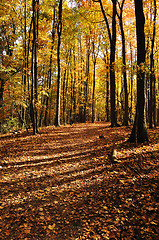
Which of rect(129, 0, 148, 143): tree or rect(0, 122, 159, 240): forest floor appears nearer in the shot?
rect(0, 122, 159, 240): forest floor

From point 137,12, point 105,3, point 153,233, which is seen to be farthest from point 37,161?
point 105,3

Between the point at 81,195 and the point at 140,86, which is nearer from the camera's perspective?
the point at 81,195

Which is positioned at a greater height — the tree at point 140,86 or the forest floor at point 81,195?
the tree at point 140,86

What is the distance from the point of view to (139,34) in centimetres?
744

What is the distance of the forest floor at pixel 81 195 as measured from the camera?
3410 mm

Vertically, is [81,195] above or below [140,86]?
below

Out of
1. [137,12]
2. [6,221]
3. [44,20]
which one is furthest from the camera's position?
[44,20]

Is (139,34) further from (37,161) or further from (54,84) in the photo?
A: (54,84)

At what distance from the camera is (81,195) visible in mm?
4688

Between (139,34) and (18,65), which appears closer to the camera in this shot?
(139,34)

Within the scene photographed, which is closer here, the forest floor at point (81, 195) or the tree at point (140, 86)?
the forest floor at point (81, 195)

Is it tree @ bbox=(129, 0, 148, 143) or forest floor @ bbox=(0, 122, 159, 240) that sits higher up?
tree @ bbox=(129, 0, 148, 143)

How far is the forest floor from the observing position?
3410mm

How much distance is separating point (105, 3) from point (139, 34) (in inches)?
384
